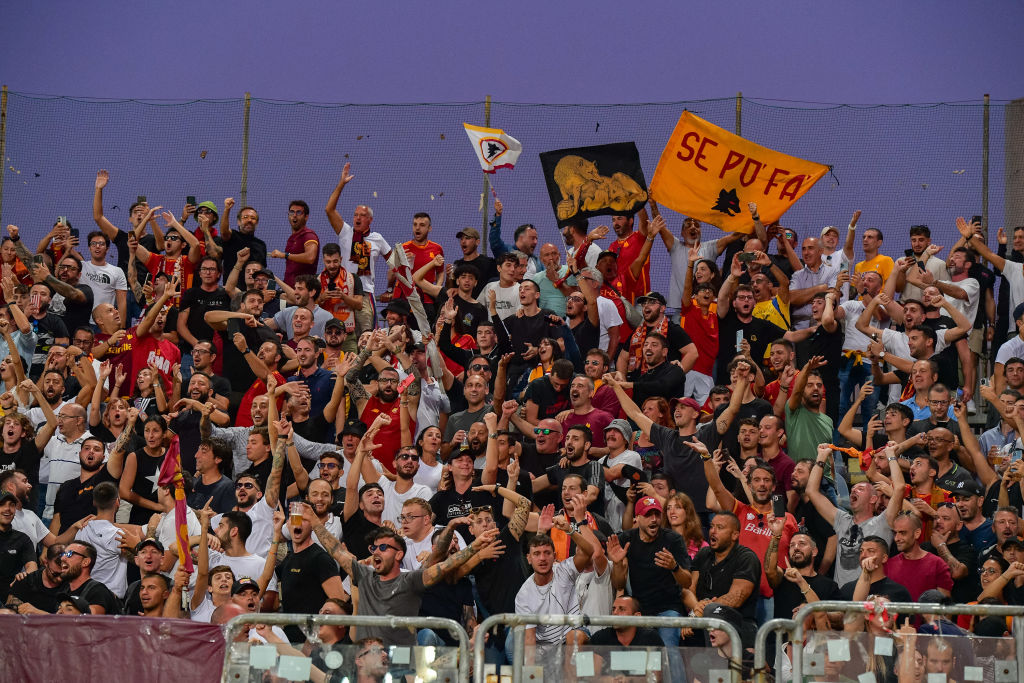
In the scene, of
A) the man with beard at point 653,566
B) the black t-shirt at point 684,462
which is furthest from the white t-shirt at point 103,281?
the man with beard at point 653,566

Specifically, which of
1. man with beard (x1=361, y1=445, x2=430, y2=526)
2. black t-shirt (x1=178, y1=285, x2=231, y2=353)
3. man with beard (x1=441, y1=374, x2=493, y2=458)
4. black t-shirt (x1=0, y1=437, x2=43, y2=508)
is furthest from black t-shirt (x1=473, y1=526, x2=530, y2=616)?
black t-shirt (x1=178, y1=285, x2=231, y2=353)

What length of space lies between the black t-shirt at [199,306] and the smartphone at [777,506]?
21.1 feet

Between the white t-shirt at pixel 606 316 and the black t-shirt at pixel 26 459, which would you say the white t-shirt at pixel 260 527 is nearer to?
the black t-shirt at pixel 26 459

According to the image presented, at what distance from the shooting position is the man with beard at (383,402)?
1211 cm

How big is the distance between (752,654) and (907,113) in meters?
9.42

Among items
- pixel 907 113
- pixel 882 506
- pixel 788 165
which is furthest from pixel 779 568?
pixel 907 113

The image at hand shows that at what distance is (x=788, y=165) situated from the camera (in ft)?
49.8

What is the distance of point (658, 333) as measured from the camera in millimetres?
12664

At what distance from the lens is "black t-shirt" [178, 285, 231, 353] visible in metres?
14.2

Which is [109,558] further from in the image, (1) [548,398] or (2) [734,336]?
(2) [734,336]

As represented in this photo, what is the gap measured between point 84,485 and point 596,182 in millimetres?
6241

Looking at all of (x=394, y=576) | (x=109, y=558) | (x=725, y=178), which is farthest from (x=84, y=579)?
(x=725, y=178)

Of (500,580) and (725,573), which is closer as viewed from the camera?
(725,573)

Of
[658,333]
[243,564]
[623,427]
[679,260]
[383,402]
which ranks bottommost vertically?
[243,564]
